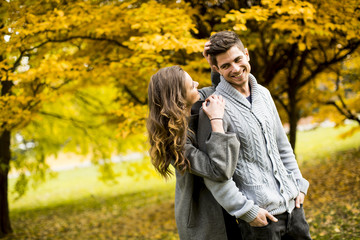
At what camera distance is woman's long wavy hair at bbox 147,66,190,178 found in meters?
2.03

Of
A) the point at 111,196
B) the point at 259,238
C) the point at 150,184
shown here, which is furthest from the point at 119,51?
the point at 150,184

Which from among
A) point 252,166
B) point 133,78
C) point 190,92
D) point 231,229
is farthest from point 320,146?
point 190,92

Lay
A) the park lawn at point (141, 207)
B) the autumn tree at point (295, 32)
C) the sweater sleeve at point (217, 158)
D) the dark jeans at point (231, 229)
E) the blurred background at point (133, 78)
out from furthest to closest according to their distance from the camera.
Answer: the park lawn at point (141, 207) → the blurred background at point (133, 78) → the autumn tree at point (295, 32) → the dark jeans at point (231, 229) → the sweater sleeve at point (217, 158)

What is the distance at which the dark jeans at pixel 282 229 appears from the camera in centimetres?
206

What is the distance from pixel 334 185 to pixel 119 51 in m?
5.18

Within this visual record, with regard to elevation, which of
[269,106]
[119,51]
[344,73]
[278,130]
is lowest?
[344,73]

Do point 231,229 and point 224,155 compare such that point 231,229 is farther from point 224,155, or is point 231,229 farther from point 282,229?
point 224,155

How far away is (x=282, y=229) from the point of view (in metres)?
2.13

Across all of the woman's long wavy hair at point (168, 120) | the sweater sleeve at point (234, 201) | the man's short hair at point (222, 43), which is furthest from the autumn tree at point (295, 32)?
the sweater sleeve at point (234, 201)

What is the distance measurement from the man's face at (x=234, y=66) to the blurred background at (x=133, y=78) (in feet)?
6.95

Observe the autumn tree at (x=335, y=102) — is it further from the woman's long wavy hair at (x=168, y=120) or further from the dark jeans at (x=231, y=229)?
the woman's long wavy hair at (x=168, y=120)

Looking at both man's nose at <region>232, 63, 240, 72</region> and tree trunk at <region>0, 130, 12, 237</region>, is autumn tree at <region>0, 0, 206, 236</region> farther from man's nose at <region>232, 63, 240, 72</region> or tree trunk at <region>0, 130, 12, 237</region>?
man's nose at <region>232, 63, 240, 72</region>

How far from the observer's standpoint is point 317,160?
11.4 m

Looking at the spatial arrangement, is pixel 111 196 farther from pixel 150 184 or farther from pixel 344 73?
pixel 344 73
